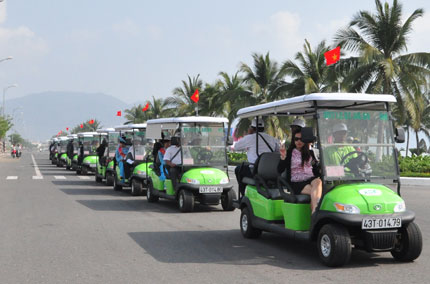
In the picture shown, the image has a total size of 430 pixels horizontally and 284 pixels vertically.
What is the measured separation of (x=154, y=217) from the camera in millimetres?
11883

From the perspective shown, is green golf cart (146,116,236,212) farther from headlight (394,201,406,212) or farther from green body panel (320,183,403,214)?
headlight (394,201,406,212)

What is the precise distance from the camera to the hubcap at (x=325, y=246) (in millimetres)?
6895

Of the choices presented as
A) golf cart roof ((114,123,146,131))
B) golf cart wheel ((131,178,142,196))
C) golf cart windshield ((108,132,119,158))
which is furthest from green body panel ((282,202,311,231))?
golf cart windshield ((108,132,119,158))

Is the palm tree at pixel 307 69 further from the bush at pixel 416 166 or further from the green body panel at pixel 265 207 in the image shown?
the green body panel at pixel 265 207

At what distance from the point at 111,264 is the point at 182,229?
3061 millimetres

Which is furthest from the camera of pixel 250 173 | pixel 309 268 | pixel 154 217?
pixel 154 217

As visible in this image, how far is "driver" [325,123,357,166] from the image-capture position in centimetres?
733

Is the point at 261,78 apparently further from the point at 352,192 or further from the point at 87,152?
the point at 352,192

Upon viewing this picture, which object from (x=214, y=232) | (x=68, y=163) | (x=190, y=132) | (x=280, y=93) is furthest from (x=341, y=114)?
(x=68, y=163)

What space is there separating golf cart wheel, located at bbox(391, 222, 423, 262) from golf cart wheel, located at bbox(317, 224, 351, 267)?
78 cm

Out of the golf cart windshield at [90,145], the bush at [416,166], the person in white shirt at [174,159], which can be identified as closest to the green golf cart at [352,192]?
the person in white shirt at [174,159]

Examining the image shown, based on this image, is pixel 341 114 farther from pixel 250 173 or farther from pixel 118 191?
pixel 118 191

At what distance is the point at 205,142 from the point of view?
13.4 metres

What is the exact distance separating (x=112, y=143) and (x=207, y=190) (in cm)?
864
